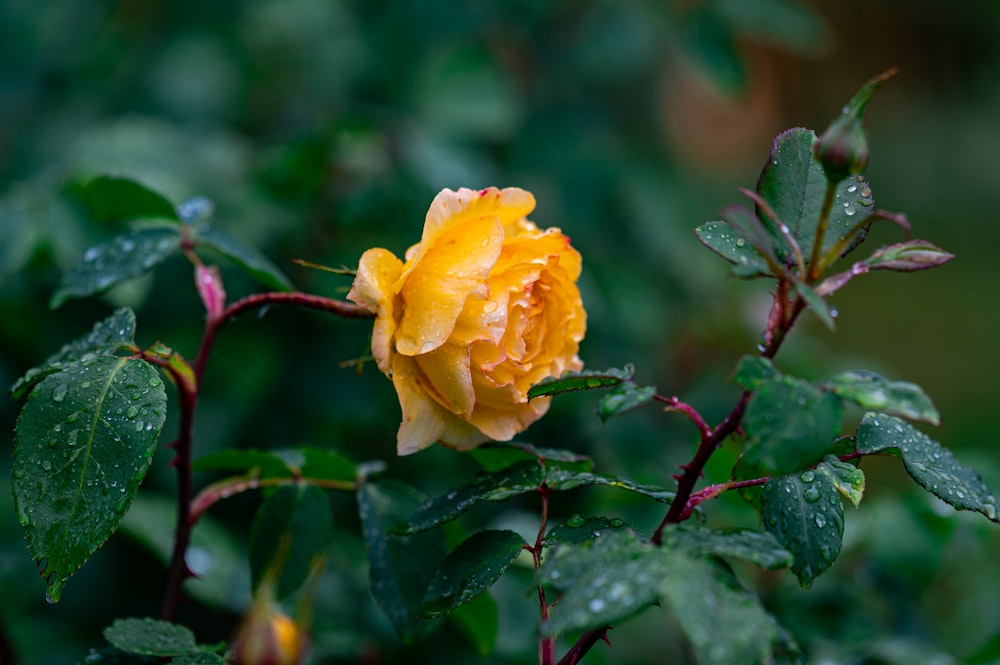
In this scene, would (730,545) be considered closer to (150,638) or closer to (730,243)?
(730,243)

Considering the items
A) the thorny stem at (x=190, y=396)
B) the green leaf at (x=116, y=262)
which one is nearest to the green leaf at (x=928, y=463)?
the thorny stem at (x=190, y=396)

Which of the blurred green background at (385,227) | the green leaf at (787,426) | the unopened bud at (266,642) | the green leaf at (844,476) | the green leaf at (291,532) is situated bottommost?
the blurred green background at (385,227)

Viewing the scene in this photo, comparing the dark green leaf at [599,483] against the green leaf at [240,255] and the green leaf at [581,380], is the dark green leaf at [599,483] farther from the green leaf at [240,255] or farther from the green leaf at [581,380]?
the green leaf at [240,255]

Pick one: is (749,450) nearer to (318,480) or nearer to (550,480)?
(550,480)

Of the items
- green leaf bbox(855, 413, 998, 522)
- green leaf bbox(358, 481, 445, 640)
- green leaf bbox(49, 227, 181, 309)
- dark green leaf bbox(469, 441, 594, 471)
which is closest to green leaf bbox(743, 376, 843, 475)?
green leaf bbox(855, 413, 998, 522)

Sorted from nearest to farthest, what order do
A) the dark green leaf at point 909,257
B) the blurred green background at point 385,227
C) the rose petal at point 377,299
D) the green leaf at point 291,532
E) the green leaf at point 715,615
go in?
the green leaf at point 715,615 → the dark green leaf at point 909,257 → the rose petal at point 377,299 → the green leaf at point 291,532 → the blurred green background at point 385,227

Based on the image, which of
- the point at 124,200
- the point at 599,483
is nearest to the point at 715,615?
the point at 599,483
